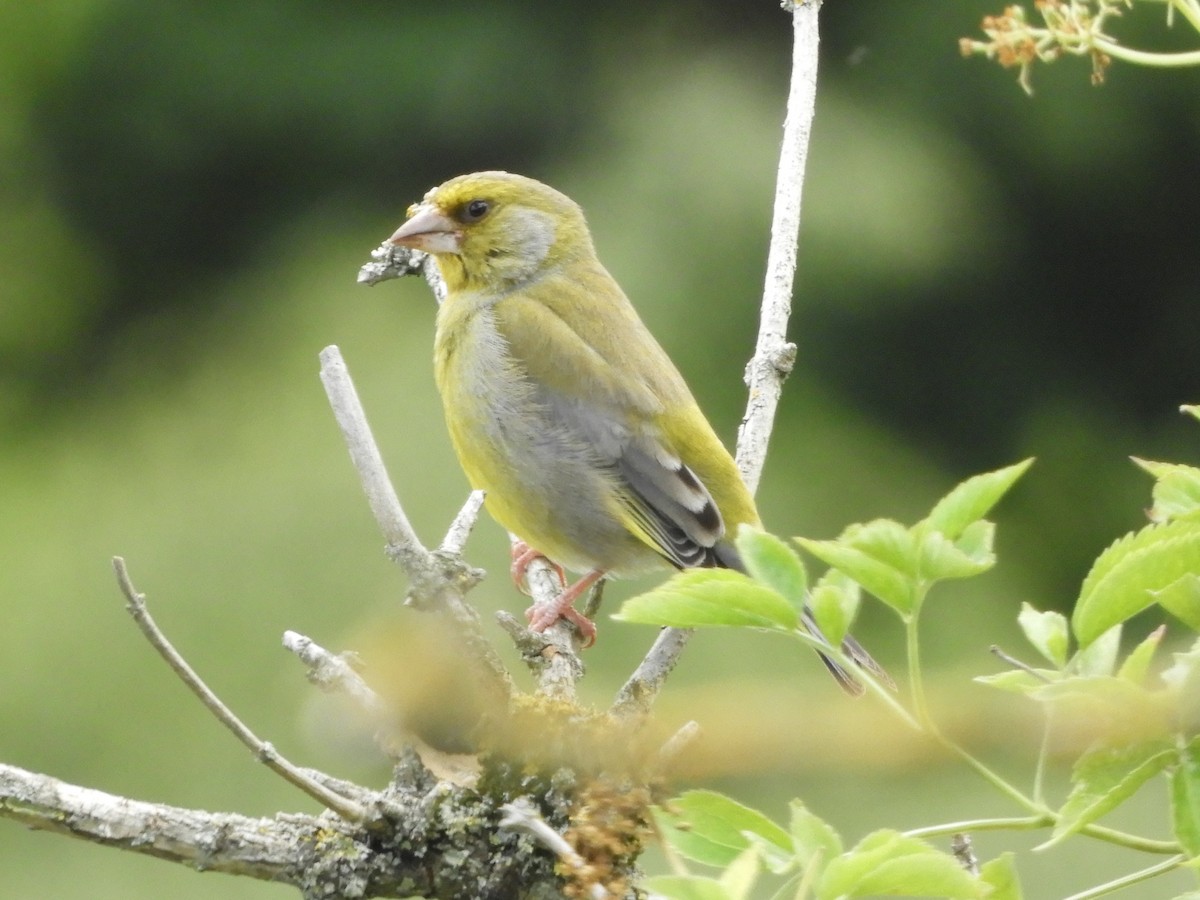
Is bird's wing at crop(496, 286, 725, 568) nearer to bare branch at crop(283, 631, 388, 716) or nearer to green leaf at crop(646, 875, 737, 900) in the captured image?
bare branch at crop(283, 631, 388, 716)

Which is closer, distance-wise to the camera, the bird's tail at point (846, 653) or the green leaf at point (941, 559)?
the green leaf at point (941, 559)

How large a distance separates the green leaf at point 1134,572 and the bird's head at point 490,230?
75.4 inches

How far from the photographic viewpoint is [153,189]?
24.4 feet

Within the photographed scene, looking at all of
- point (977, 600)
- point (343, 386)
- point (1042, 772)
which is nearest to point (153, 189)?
point (977, 600)

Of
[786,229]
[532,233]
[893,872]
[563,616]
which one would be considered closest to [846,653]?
[563,616]

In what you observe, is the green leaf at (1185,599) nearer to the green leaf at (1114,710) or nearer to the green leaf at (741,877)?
the green leaf at (1114,710)

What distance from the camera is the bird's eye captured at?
2.75 meters

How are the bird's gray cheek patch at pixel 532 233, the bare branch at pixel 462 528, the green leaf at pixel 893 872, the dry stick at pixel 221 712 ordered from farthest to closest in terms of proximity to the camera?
the bird's gray cheek patch at pixel 532 233
the bare branch at pixel 462 528
the dry stick at pixel 221 712
the green leaf at pixel 893 872

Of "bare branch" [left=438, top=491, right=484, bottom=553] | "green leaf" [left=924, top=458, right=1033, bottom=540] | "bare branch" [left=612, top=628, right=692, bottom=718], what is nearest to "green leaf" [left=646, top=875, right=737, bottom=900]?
"green leaf" [left=924, top=458, right=1033, bottom=540]

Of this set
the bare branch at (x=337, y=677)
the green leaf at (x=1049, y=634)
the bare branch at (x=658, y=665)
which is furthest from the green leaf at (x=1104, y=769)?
the bare branch at (x=658, y=665)

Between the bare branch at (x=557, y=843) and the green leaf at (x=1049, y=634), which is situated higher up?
the green leaf at (x=1049, y=634)

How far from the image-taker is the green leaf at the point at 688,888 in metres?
0.81

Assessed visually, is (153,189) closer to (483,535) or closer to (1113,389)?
(483,535)

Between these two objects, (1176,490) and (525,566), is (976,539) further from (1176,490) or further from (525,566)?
(525,566)
